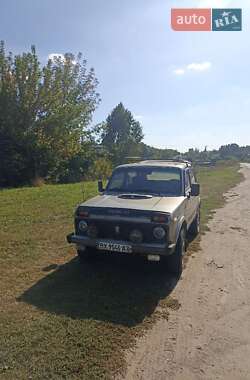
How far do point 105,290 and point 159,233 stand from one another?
3.59 ft

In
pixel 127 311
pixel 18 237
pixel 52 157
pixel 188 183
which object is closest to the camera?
pixel 127 311

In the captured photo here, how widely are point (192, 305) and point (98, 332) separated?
1.47 meters

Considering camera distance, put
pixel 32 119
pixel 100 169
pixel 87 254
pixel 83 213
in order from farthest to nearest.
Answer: pixel 100 169, pixel 32 119, pixel 87 254, pixel 83 213

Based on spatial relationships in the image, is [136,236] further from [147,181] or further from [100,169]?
[100,169]

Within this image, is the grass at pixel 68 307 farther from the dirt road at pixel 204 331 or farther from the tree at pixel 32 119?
the tree at pixel 32 119

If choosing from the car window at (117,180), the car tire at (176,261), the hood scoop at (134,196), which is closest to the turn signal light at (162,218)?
the car tire at (176,261)

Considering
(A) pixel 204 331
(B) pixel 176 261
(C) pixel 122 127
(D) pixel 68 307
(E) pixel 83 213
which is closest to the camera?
(A) pixel 204 331

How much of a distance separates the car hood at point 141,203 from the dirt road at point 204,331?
1.22 m

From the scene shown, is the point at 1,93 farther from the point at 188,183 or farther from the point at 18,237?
the point at 188,183

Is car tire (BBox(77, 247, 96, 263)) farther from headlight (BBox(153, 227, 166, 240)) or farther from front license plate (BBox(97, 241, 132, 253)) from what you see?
headlight (BBox(153, 227, 166, 240))

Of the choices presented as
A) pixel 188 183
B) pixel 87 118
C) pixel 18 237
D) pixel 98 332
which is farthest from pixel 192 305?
pixel 87 118

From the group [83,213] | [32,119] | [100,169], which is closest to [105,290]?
[83,213]

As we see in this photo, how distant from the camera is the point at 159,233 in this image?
16.1 ft

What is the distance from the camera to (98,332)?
3.68 m
